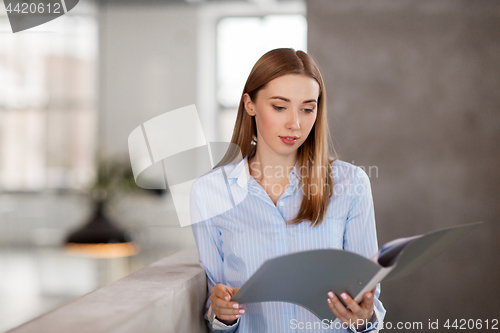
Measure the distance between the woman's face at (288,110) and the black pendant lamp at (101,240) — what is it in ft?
14.5

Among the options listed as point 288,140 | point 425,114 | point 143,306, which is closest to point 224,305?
point 143,306

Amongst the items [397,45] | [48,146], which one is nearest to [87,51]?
[48,146]

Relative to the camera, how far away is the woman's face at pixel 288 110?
4.12 ft

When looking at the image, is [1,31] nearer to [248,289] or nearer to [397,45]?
[397,45]

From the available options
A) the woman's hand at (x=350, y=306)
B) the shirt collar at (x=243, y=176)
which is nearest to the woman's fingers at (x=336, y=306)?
the woman's hand at (x=350, y=306)

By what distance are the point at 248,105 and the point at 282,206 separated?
32 cm

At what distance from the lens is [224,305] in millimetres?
1048

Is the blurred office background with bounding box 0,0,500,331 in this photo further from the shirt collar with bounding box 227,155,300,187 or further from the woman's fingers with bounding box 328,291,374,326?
the woman's fingers with bounding box 328,291,374,326

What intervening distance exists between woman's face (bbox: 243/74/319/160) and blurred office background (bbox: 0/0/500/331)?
2.98 ft

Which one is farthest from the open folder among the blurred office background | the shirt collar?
the blurred office background

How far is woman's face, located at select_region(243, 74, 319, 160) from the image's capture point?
1.25 m

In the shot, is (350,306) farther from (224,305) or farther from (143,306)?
(143,306)

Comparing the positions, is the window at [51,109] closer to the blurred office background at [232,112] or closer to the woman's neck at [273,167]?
the blurred office background at [232,112]

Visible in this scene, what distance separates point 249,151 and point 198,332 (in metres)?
0.57
